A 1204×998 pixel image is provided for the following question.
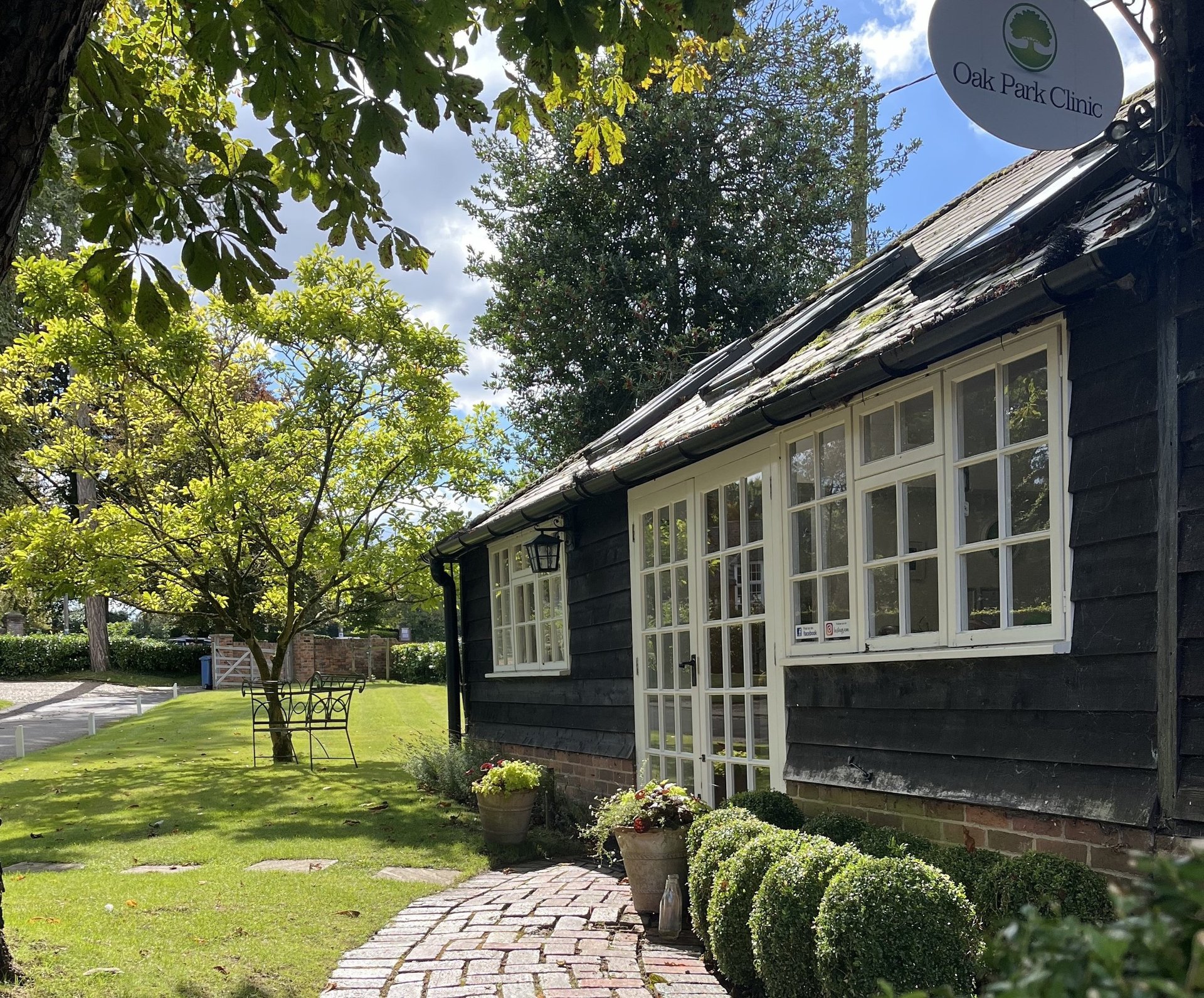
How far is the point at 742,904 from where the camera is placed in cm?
457

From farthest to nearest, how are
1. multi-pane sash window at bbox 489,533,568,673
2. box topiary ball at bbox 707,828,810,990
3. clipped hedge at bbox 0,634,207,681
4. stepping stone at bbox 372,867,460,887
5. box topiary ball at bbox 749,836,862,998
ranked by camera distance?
1. clipped hedge at bbox 0,634,207,681
2. multi-pane sash window at bbox 489,533,568,673
3. stepping stone at bbox 372,867,460,887
4. box topiary ball at bbox 707,828,810,990
5. box topiary ball at bbox 749,836,862,998

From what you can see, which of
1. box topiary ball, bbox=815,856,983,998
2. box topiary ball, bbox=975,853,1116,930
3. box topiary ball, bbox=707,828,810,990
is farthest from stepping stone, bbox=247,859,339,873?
box topiary ball, bbox=975,853,1116,930

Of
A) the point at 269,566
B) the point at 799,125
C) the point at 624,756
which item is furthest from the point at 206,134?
the point at 799,125

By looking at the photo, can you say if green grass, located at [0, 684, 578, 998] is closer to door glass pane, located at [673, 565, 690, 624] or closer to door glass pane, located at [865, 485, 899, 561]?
door glass pane, located at [673, 565, 690, 624]

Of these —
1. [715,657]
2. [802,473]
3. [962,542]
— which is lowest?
[715,657]

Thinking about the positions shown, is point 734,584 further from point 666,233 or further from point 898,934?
point 666,233

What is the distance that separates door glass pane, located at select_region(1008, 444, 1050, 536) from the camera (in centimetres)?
415

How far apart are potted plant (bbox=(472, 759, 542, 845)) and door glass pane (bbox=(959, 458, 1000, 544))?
4.73 meters

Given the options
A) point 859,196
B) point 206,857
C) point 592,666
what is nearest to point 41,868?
point 206,857

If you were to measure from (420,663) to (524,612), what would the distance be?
21.2 metres

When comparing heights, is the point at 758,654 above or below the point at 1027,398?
below

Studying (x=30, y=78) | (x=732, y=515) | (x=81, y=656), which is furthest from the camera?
(x=81, y=656)

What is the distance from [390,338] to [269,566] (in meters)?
4.83

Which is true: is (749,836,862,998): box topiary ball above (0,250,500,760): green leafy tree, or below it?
below
